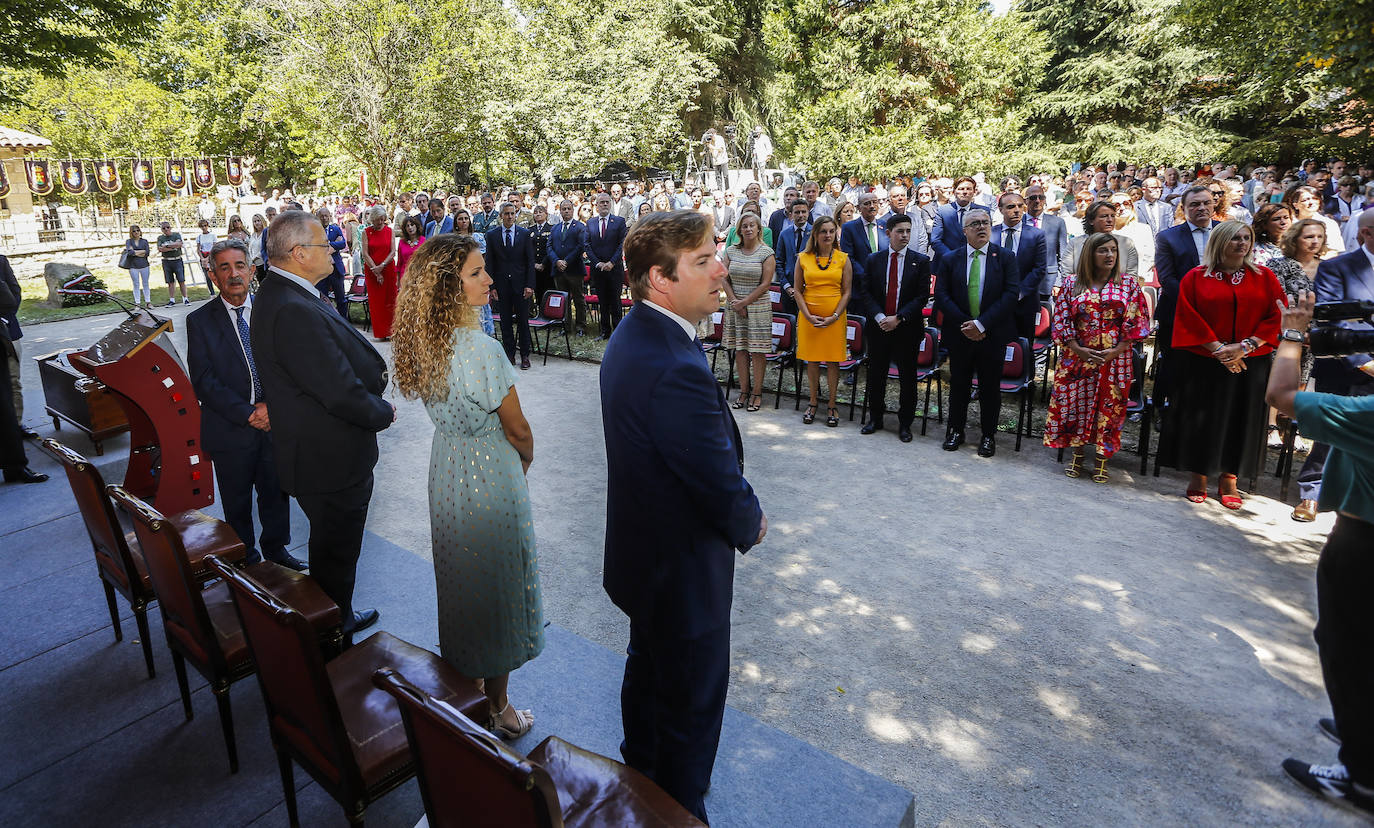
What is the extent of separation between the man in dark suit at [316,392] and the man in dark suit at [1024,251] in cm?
585

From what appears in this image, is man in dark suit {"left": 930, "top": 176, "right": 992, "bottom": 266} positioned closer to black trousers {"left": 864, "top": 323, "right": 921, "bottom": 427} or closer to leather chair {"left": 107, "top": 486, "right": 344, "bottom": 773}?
black trousers {"left": 864, "top": 323, "right": 921, "bottom": 427}

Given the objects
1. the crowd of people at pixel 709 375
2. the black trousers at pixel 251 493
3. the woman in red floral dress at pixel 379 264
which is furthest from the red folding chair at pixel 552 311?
the black trousers at pixel 251 493

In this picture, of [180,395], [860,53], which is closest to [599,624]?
[180,395]

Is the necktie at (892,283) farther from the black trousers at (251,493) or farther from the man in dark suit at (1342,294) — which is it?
the black trousers at (251,493)

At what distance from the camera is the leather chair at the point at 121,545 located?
11.5ft

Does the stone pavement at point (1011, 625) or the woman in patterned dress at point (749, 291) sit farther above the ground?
the woman in patterned dress at point (749, 291)

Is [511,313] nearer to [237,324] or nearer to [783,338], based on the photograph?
[783,338]

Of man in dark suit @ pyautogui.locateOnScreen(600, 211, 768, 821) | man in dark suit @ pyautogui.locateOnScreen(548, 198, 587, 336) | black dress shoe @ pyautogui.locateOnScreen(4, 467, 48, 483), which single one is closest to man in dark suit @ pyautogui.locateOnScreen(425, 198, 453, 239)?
man in dark suit @ pyautogui.locateOnScreen(548, 198, 587, 336)

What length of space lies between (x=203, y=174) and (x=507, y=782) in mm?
27698

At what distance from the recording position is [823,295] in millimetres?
7270

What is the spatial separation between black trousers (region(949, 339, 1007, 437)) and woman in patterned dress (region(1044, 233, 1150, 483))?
47cm

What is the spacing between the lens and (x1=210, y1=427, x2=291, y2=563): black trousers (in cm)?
434

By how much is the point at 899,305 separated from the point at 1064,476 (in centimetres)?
199

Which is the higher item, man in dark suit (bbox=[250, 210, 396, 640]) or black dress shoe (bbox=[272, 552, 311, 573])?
man in dark suit (bbox=[250, 210, 396, 640])
